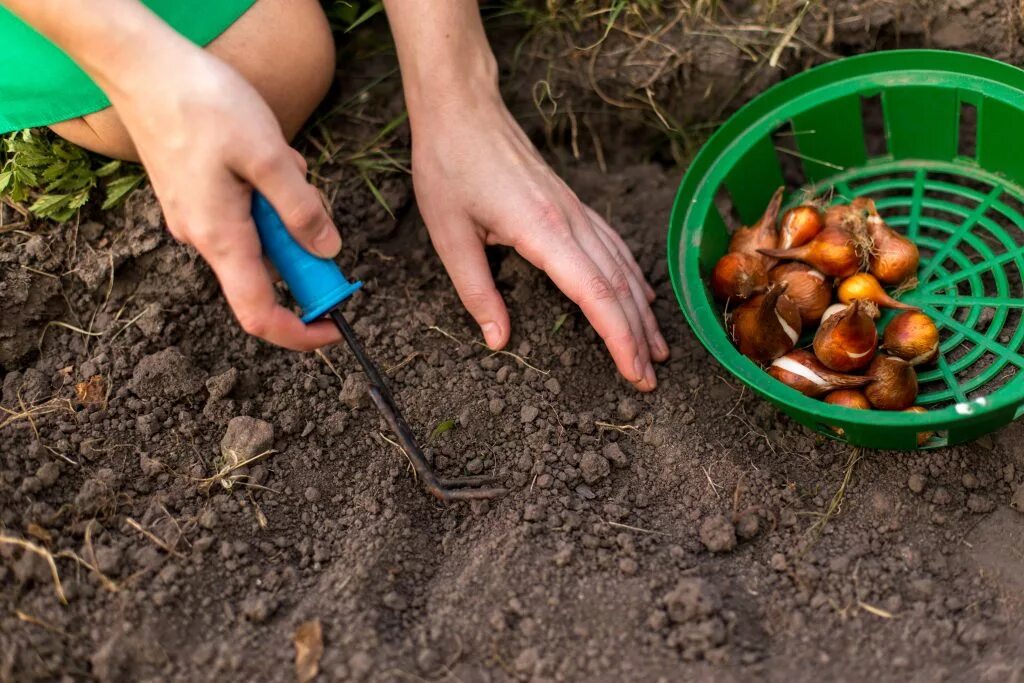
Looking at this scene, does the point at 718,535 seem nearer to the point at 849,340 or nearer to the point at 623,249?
the point at 849,340

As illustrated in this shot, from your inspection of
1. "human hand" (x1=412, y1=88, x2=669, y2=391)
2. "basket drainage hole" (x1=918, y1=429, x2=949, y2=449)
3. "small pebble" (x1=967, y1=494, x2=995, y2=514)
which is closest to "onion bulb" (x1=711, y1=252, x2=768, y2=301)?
"human hand" (x1=412, y1=88, x2=669, y2=391)

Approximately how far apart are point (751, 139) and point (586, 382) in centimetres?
53

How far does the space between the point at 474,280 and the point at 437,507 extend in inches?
14.5

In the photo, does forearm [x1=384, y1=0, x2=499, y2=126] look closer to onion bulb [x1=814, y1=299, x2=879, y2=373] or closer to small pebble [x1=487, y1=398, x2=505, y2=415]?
small pebble [x1=487, y1=398, x2=505, y2=415]

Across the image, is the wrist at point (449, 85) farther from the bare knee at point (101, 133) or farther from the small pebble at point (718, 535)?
the small pebble at point (718, 535)

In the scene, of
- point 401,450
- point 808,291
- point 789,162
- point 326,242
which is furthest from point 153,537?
point 789,162

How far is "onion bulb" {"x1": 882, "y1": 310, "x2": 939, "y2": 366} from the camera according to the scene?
1.44 metres

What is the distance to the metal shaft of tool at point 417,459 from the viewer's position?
128 centimetres

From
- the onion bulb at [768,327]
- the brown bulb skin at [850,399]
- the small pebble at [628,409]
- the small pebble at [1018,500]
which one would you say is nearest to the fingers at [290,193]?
the small pebble at [628,409]

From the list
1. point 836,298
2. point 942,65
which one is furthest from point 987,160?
point 836,298

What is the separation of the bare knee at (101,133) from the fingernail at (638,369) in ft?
2.90

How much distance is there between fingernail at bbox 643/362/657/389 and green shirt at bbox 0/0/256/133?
0.89 meters

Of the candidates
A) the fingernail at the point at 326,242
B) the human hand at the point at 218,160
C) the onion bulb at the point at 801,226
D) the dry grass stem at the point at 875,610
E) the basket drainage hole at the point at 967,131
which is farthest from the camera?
the basket drainage hole at the point at 967,131

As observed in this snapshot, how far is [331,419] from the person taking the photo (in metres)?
1.45
